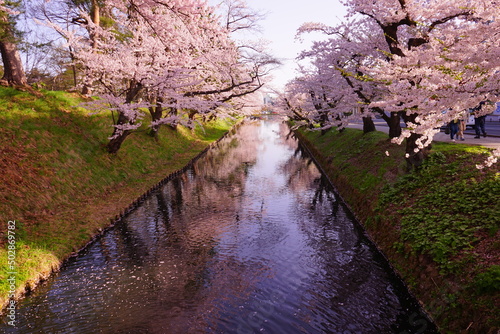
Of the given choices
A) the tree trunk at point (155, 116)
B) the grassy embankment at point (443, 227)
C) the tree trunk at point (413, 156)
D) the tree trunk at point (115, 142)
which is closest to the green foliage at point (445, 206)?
the grassy embankment at point (443, 227)

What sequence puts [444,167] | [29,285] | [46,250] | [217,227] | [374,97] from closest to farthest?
1. [29,285]
2. [46,250]
3. [444,167]
4. [217,227]
5. [374,97]

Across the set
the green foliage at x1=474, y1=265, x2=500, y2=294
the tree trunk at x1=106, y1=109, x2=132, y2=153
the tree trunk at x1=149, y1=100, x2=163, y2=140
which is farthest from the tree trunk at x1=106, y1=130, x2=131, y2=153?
the green foliage at x1=474, y1=265, x2=500, y2=294

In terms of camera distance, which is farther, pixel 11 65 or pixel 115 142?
pixel 115 142

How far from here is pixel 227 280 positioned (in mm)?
9320

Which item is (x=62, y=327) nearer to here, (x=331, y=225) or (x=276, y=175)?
(x=331, y=225)

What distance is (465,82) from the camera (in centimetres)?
589

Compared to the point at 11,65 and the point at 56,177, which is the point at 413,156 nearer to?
the point at 56,177

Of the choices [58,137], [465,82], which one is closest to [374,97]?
[465,82]

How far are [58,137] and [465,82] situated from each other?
17.6 meters

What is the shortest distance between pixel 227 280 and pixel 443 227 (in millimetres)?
6438

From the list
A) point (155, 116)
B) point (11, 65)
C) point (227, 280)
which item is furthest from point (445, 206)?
point (11, 65)

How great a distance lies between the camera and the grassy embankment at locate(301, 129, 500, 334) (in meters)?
6.76

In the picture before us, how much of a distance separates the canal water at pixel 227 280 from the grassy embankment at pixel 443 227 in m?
0.65

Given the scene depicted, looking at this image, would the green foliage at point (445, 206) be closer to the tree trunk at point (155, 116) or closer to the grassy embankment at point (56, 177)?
the grassy embankment at point (56, 177)
